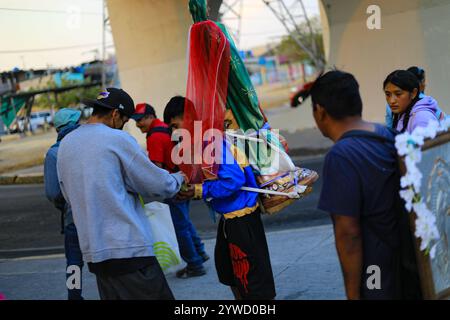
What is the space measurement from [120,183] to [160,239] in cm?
62

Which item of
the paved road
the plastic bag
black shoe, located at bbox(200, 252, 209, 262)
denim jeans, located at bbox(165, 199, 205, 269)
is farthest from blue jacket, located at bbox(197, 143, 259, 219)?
the paved road

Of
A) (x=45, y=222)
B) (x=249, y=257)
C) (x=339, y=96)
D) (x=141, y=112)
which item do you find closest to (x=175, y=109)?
(x=141, y=112)

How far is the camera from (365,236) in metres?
2.87

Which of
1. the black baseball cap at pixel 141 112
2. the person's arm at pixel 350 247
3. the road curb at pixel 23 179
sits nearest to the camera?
the person's arm at pixel 350 247

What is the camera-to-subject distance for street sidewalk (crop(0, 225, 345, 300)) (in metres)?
5.35

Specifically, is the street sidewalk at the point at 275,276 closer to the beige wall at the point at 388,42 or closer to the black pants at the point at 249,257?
the black pants at the point at 249,257

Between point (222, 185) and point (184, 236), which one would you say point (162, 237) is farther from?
point (184, 236)

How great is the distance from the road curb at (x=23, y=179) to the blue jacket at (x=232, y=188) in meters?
12.4

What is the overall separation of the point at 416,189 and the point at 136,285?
162 cm

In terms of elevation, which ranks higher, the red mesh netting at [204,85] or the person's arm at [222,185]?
the red mesh netting at [204,85]

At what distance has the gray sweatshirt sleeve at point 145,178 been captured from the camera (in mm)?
3533

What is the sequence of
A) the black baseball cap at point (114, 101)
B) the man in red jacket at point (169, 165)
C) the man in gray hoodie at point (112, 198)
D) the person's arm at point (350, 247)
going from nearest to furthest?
the person's arm at point (350, 247) → the man in gray hoodie at point (112, 198) → the black baseball cap at point (114, 101) → the man in red jacket at point (169, 165)

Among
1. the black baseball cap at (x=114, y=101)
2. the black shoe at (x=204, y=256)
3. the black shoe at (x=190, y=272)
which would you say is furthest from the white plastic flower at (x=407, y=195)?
the black shoe at (x=204, y=256)
